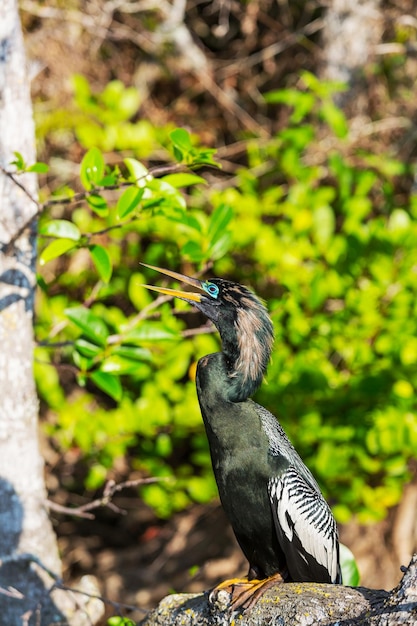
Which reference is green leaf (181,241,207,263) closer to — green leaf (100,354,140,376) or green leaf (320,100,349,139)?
green leaf (100,354,140,376)

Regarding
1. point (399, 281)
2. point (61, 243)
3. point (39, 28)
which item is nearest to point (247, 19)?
point (39, 28)

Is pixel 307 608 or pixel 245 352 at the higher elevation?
pixel 245 352

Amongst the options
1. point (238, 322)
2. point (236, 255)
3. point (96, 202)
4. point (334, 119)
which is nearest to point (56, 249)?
point (96, 202)

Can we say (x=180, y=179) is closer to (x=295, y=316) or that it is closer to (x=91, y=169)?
(x=91, y=169)

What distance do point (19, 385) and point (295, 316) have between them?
1.78 meters

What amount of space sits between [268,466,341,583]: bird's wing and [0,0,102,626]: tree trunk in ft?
3.20

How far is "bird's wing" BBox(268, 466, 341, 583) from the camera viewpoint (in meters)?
2.81

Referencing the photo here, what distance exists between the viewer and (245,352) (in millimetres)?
2871

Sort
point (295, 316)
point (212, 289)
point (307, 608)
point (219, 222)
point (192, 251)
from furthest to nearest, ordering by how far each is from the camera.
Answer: point (295, 316), point (219, 222), point (192, 251), point (212, 289), point (307, 608)

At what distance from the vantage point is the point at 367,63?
5.49 m

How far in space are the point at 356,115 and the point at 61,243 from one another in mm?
3327

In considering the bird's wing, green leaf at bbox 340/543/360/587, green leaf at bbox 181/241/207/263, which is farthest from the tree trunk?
green leaf at bbox 340/543/360/587

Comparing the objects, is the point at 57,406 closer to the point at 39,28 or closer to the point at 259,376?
the point at 259,376

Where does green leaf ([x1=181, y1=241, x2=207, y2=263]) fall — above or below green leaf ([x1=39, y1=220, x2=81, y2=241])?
below
